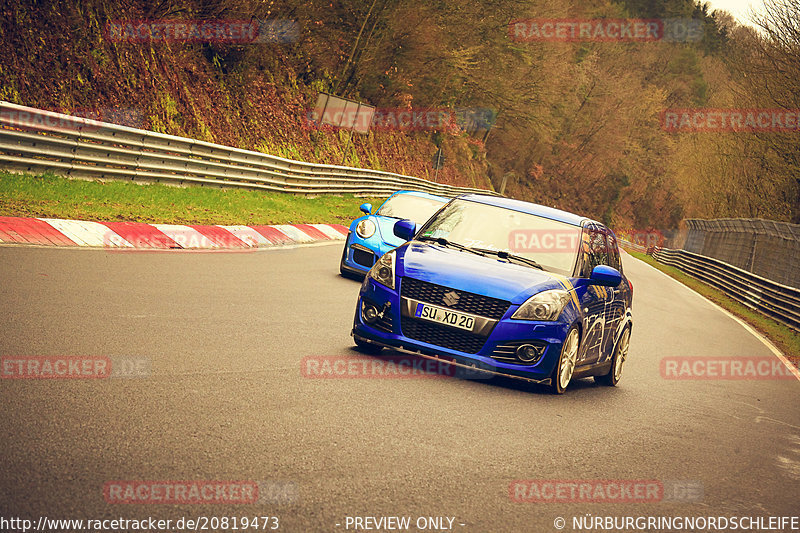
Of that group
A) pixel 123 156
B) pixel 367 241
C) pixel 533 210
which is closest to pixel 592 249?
pixel 533 210

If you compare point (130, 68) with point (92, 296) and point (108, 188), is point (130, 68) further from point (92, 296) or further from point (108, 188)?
point (92, 296)

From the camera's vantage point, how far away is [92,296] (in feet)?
29.2

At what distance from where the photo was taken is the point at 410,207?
1554 centimetres

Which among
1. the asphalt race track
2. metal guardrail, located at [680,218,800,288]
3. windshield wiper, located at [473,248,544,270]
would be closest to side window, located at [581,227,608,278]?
windshield wiper, located at [473,248,544,270]

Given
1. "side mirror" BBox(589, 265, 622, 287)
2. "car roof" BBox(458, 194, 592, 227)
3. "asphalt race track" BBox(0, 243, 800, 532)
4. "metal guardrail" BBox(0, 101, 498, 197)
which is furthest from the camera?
"metal guardrail" BBox(0, 101, 498, 197)

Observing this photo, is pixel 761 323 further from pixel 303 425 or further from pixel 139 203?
pixel 303 425

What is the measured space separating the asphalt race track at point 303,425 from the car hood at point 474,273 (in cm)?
83

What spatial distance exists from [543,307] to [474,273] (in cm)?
62

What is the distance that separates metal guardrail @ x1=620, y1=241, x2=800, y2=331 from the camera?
22.9m

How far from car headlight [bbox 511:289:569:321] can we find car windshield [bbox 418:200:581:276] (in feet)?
1.84

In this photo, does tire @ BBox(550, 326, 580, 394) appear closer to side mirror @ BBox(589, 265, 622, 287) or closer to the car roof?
side mirror @ BBox(589, 265, 622, 287)

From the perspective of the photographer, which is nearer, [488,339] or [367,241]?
[488,339]

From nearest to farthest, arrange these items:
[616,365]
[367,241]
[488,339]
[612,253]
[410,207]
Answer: [488,339] < [616,365] < [612,253] < [367,241] < [410,207]

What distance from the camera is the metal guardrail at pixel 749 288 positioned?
22859 millimetres
